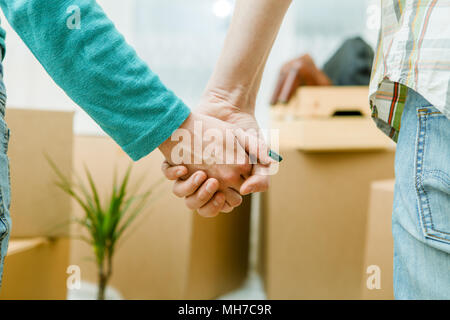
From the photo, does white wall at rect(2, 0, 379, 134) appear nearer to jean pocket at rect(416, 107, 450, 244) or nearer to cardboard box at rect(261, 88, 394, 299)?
cardboard box at rect(261, 88, 394, 299)

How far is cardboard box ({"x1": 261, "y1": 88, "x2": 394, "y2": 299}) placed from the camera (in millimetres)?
1390

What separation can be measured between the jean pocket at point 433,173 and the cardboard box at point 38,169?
90 cm

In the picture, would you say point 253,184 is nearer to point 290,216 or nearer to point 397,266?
point 397,266

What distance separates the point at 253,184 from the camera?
Result: 0.71 m

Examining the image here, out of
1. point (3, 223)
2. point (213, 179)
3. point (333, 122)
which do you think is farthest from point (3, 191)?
point (333, 122)

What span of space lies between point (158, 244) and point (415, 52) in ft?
3.69

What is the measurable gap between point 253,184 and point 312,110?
27.2 inches

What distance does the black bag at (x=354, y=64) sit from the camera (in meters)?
1.41

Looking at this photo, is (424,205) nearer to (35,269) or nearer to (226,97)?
(226,97)

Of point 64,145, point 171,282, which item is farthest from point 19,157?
point 171,282

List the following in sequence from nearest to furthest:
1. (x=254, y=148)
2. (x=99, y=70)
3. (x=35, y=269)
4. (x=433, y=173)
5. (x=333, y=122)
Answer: (x=433, y=173) → (x=99, y=70) → (x=254, y=148) → (x=35, y=269) → (x=333, y=122)

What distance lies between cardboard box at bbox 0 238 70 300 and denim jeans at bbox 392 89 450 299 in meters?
0.84

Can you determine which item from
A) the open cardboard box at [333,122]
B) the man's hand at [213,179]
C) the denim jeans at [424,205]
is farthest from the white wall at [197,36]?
the denim jeans at [424,205]

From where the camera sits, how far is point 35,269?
3.32 ft
